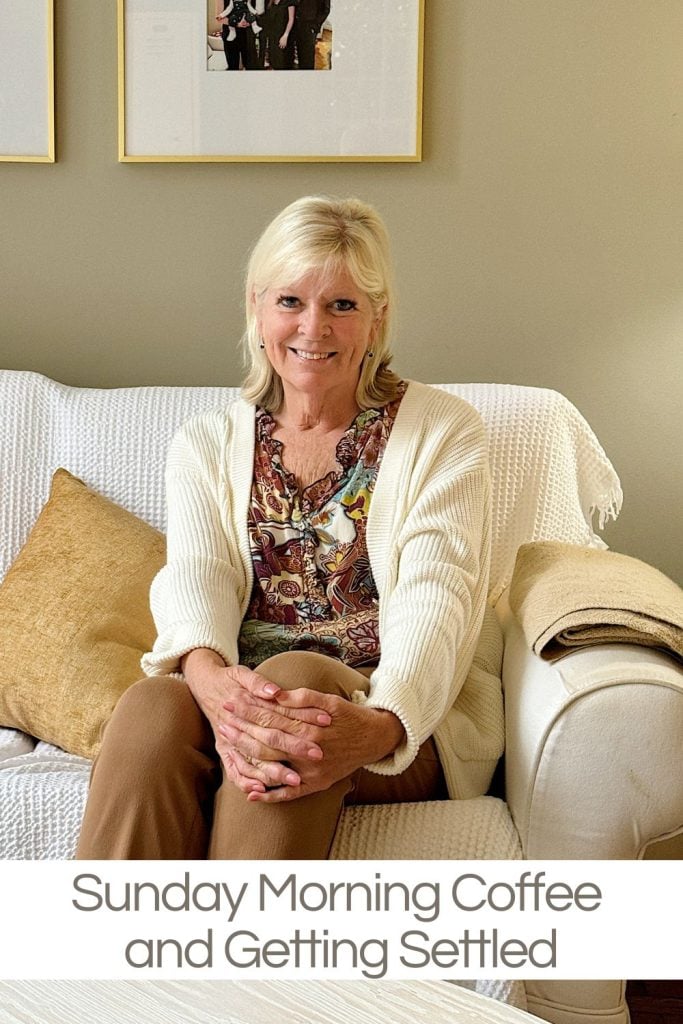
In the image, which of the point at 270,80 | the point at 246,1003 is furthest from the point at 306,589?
the point at 270,80

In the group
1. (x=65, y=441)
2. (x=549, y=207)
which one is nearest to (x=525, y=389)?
(x=549, y=207)

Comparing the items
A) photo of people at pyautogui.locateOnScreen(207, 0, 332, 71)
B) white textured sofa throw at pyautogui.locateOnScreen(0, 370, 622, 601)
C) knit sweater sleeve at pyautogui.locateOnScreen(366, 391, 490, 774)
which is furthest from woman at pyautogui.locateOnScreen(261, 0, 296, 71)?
knit sweater sleeve at pyautogui.locateOnScreen(366, 391, 490, 774)

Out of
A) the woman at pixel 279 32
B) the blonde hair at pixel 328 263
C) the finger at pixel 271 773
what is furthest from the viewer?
the woman at pixel 279 32

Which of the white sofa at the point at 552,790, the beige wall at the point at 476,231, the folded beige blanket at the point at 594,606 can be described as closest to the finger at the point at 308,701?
the white sofa at the point at 552,790

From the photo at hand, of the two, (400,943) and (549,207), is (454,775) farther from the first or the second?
(549,207)

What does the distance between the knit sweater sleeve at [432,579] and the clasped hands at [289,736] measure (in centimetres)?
5

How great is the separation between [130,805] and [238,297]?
136 centimetres

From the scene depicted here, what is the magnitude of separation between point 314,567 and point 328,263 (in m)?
0.46

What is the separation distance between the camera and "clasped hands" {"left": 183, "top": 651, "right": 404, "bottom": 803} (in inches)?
52.2

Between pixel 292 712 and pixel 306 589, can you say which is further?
pixel 306 589

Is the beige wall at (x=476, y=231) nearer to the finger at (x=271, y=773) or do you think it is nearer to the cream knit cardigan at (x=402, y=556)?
the cream knit cardigan at (x=402, y=556)

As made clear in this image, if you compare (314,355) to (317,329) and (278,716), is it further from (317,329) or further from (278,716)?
(278,716)

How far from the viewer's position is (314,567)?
169 centimetres

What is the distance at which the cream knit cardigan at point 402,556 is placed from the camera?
4.91ft
